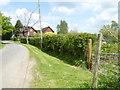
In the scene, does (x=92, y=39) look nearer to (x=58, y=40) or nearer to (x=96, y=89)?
(x=96, y=89)

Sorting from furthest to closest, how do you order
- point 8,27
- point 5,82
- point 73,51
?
point 8,27 < point 73,51 < point 5,82

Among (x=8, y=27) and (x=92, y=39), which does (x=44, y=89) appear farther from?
(x=8, y=27)

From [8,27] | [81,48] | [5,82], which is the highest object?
[8,27]

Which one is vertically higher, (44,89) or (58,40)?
(58,40)

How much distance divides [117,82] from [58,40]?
12.0m

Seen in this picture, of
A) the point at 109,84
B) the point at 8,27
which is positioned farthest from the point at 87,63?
the point at 8,27

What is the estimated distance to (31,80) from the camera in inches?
241

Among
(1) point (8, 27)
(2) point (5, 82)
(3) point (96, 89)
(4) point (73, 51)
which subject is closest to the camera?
(3) point (96, 89)

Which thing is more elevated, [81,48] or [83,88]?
[81,48]

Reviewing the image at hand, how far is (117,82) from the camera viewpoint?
492cm

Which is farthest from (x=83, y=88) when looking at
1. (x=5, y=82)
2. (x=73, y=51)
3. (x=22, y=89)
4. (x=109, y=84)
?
(x=73, y=51)

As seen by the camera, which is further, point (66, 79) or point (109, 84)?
point (66, 79)

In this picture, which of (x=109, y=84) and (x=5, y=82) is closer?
(x=109, y=84)

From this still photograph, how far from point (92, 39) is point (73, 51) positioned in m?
2.49
